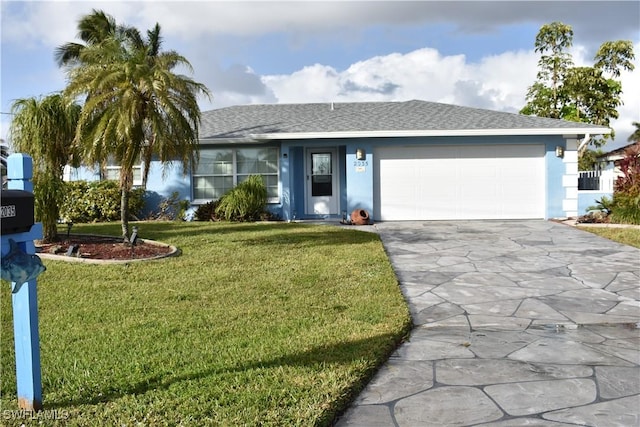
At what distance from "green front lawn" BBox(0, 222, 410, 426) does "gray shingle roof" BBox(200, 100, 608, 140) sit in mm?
7807

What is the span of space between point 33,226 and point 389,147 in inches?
545

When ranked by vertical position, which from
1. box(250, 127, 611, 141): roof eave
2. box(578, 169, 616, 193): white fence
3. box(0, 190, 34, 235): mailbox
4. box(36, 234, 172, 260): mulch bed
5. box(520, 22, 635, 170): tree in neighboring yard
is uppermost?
box(520, 22, 635, 170): tree in neighboring yard

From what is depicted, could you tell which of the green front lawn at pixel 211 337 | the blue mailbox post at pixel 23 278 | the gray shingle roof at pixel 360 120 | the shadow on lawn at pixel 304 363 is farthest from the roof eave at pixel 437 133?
the blue mailbox post at pixel 23 278

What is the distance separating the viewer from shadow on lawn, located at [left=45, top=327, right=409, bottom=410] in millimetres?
3658

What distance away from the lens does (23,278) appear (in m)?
3.04

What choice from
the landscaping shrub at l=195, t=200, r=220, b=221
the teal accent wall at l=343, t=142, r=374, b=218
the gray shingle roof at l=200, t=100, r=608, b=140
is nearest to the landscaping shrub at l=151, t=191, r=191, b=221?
the landscaping shrub at l=195, t=200, r=220, b=221

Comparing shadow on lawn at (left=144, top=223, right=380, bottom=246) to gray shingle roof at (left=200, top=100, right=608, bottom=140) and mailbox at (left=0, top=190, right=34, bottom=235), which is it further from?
mailbox at (left=0, top=190, right=34, bottom=235)

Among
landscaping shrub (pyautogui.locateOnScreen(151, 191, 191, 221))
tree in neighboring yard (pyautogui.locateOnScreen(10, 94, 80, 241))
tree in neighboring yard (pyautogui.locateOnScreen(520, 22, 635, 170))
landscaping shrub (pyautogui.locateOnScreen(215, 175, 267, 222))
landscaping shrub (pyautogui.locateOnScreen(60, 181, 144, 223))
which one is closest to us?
tree in neighboring yard (pyautogui.locateOnScreen(10, 94, 80, 241))

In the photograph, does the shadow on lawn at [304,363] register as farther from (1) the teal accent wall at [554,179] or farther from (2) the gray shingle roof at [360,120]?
(1) the teal accent wall at [554,179]

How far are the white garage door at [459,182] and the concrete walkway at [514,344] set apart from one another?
639 cm

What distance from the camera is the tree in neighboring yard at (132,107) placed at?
9039 mm

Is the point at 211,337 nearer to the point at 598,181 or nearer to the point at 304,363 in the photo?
the point at 304,363

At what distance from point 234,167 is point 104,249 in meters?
7.68

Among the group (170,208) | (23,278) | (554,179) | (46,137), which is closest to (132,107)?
(46,137)
